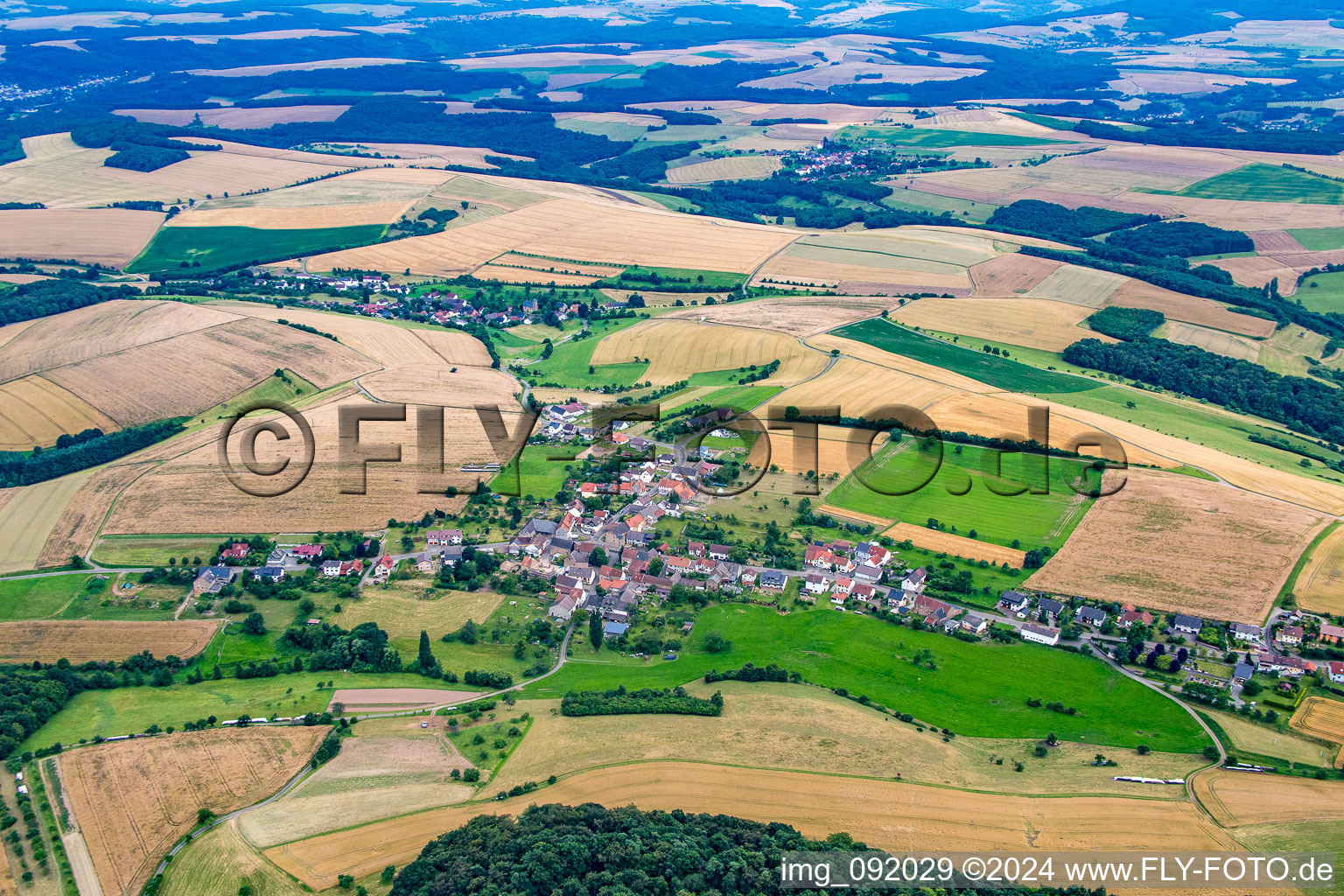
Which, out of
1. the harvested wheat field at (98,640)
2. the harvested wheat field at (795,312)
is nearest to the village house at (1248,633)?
the harvested wheat field at (795,312)

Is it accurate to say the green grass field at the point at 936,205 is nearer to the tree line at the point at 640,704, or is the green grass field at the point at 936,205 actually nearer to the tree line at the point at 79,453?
the tree line at the point at 79,453

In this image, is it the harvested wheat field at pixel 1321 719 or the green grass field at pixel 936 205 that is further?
the green grass field at pixel 936 205

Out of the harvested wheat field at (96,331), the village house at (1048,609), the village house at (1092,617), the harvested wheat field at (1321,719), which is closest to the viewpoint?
the harvested wheat field at (1321,719)

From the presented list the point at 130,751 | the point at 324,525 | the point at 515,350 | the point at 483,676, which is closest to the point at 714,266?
the point at 515,350

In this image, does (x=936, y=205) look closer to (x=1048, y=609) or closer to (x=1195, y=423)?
(x=1195, y=423)

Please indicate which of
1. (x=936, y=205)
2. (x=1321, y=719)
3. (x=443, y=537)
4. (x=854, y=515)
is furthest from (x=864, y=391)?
(x=936, y=205)

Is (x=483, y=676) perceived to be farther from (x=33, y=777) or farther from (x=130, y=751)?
(x=33, y=777)

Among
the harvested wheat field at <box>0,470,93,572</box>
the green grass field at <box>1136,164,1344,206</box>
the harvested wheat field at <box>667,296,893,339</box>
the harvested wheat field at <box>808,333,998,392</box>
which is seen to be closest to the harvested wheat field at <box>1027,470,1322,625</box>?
the harvested wheat field at <box>808,333,998,392</box>
